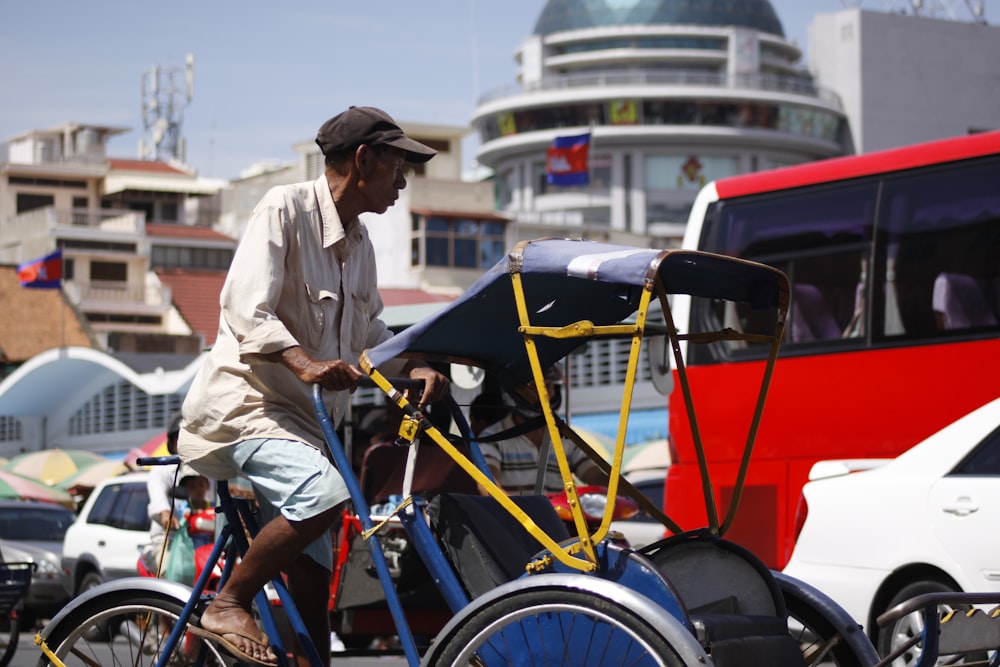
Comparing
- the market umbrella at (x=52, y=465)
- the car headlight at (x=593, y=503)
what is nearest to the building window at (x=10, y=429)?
the market umbrella at (x=52, y=465)

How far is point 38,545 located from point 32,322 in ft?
150

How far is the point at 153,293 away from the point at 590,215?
31874mm

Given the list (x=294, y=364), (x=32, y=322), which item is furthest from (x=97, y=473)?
(x=32, y=322)

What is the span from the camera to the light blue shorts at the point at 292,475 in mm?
4410

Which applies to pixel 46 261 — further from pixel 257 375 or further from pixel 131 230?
pixel 257 375

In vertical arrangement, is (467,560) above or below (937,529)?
above

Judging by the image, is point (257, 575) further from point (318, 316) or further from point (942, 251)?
point (942, 251)

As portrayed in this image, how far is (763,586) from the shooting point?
14.8 feet

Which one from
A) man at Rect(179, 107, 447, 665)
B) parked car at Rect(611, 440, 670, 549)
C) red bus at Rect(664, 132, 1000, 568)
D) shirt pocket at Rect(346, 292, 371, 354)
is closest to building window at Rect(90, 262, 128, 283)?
parked car at Rect(611, 440, 670, 549)

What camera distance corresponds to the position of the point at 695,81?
98.7 meters

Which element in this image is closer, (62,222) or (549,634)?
(549,634)

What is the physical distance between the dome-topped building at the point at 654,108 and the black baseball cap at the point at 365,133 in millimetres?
89628

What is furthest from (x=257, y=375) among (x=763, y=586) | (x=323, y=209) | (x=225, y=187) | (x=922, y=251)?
(x=225, y=187)

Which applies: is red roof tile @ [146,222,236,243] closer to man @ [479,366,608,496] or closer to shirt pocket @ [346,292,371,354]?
man @ [479,366,608,496]
